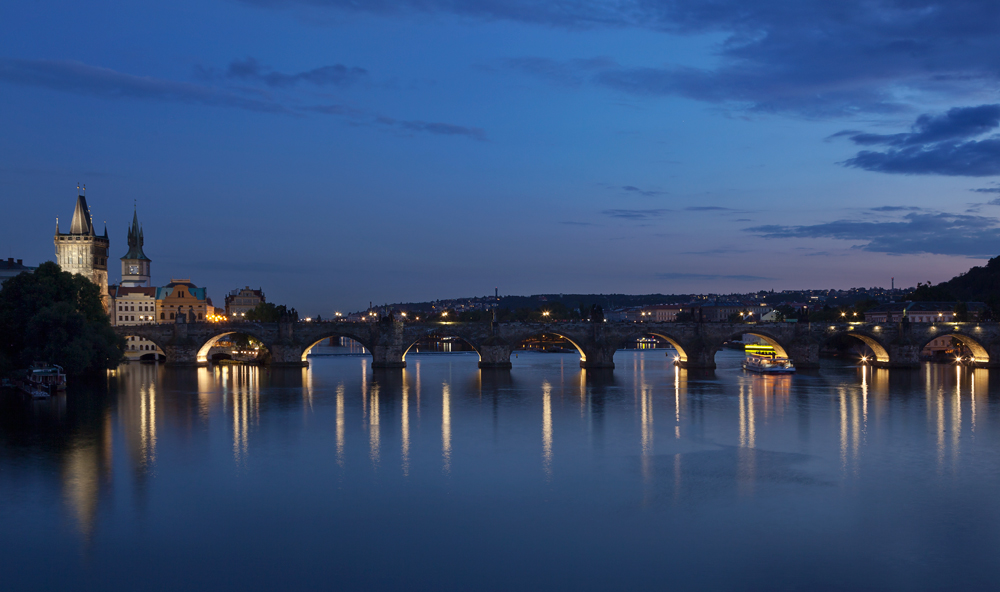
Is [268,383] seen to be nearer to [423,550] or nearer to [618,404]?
[618,404]

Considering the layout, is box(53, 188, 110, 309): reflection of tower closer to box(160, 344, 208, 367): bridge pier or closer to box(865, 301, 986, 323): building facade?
box(160, 344, 208, 367): bridge pier

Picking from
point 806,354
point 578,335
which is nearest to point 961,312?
point 806,354

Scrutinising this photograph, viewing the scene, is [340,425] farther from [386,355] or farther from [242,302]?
[242,302]

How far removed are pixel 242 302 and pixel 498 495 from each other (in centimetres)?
10744

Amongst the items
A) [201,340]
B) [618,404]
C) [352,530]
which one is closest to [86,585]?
[352,530]

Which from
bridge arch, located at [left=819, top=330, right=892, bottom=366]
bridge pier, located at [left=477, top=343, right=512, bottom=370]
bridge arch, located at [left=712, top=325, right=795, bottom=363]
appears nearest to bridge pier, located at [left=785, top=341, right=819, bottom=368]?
bridge arch, located at [left=712, top=325, right=795, bottom=363]

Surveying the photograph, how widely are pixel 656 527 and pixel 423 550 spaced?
5.74 meters

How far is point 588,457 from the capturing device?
27109mm

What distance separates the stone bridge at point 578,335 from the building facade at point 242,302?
5313 centimetres

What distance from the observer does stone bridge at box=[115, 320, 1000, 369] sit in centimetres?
6512

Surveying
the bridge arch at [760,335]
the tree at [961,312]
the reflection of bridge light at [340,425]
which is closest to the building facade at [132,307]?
the reflection of bridge light at [340,425]

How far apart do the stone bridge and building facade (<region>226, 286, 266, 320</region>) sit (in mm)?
53130

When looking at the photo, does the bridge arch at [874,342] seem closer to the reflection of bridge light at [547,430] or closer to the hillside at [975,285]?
the reflection of bridge light at [547,430]

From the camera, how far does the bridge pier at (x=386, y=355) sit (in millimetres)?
65688
